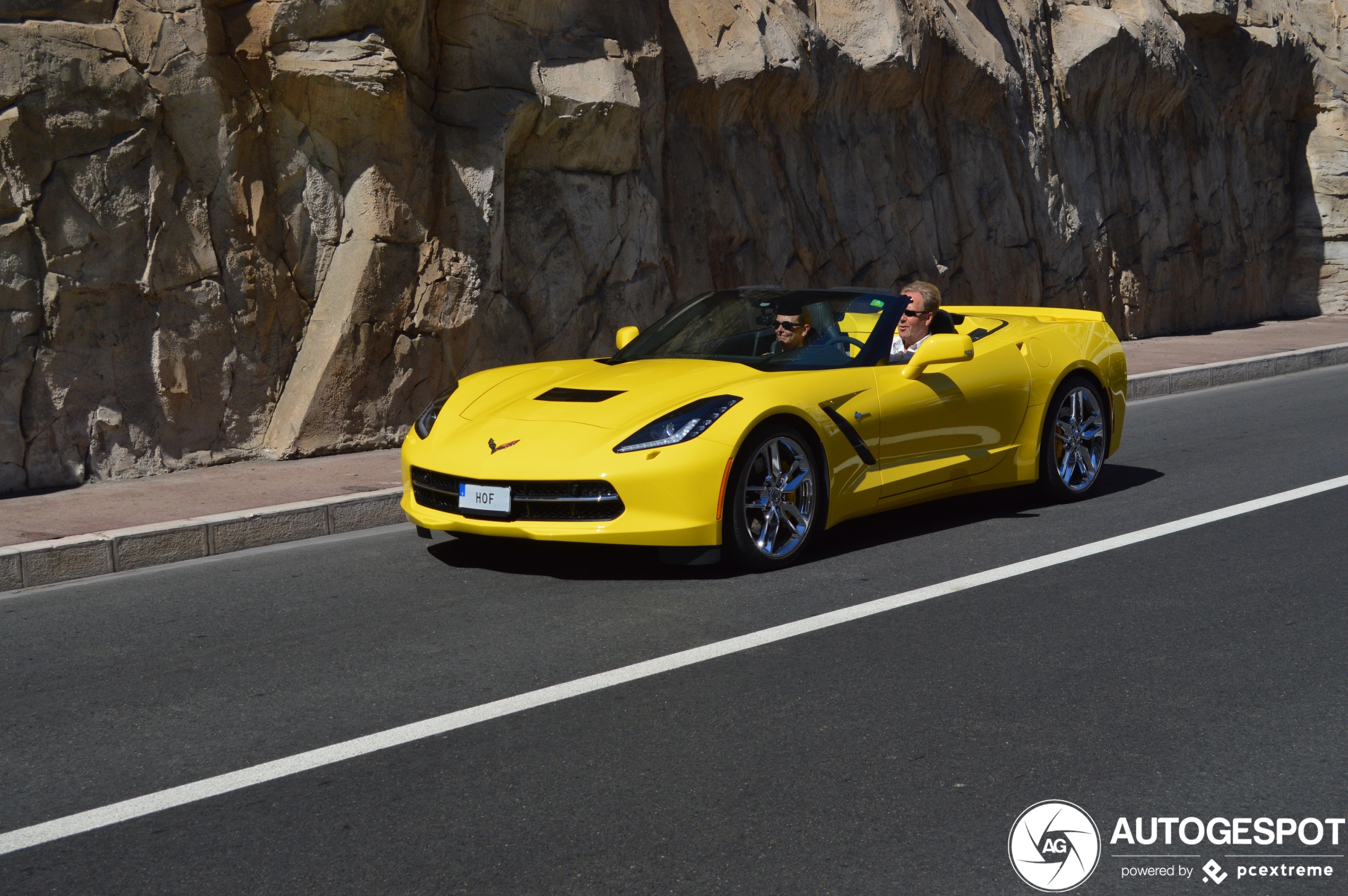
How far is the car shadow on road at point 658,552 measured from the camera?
6.21 meters

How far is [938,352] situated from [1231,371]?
9809 mm

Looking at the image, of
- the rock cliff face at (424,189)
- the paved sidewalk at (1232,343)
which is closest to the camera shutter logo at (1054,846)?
the rock cliff face at (424,189)

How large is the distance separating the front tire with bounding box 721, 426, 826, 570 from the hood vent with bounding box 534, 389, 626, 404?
76 cm

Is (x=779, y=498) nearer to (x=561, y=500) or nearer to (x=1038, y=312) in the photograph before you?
(x=561, y=500)

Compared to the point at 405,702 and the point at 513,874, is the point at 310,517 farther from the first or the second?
the point at 513,874

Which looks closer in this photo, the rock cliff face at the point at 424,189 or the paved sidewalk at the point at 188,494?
the paved sidewalk at the point at 188,494

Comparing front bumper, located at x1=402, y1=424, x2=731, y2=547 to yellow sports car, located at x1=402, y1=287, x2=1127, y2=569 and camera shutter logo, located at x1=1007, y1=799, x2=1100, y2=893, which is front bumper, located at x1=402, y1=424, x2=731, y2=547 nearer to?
yellow sports car, located at x1=402, y1=287, x2=1127, y2=569

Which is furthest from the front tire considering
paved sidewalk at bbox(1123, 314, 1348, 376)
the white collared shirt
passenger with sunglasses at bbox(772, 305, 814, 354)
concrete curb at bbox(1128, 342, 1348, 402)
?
paved sidewalk at bbox(1123, 314, 1348, 376)

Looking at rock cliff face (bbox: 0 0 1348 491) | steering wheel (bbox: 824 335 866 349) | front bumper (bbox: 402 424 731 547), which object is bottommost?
front bumper (bbox: 402 424 731 547)

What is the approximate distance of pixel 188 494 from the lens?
839 centimetres

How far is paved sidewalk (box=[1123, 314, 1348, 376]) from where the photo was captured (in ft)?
53.4

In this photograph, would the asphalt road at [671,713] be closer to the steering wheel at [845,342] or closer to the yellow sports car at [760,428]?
the yellow sports car at [760,428]

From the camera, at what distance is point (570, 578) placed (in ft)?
20.0

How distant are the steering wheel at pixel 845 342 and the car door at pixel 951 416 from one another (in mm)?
176
